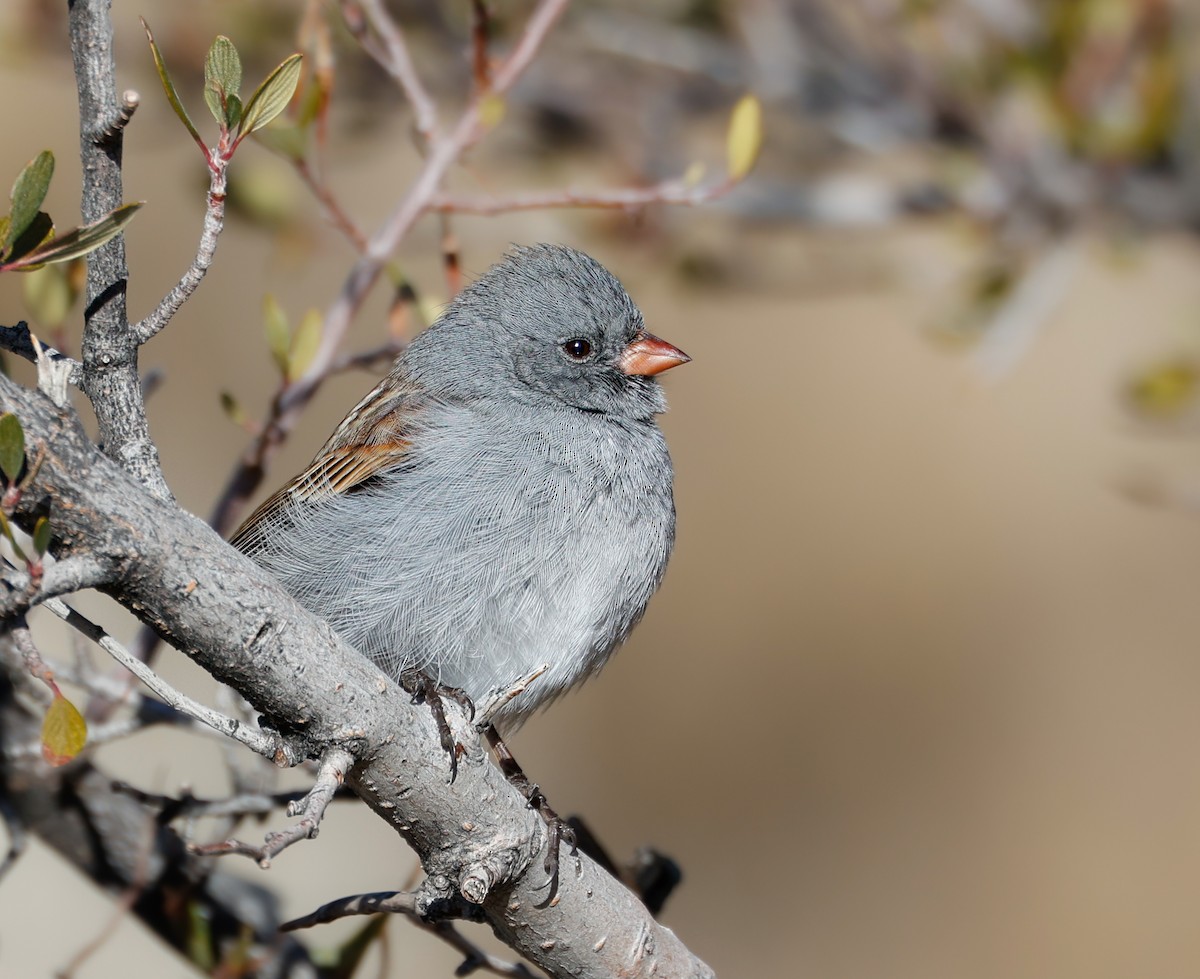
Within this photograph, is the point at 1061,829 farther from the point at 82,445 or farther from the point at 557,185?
the point at 82,445

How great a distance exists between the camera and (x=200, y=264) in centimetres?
191

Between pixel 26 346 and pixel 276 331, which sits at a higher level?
pixel 276 331

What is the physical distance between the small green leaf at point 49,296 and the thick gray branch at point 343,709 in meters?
1.36

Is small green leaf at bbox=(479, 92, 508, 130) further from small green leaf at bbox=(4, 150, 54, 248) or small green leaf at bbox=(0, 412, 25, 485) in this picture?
small green leaf at bbox=(0, 412, 25, 485)

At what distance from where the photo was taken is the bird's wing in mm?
3318

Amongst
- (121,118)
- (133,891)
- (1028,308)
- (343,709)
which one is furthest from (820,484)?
(121,118)

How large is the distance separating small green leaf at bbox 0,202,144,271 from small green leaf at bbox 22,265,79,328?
131cm

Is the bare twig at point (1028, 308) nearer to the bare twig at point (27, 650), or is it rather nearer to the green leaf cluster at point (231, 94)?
the green leaf cluster at point (231, 94)

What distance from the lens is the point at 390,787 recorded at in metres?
2.23

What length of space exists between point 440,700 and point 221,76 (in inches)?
44.6

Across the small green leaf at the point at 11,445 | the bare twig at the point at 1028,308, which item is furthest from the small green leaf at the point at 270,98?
the bare twig at the point at 1028,308

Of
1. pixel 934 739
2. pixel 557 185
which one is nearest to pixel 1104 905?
pixel 934 739

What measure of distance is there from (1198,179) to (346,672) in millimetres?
3698

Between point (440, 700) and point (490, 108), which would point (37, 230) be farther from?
point (490, 108)
